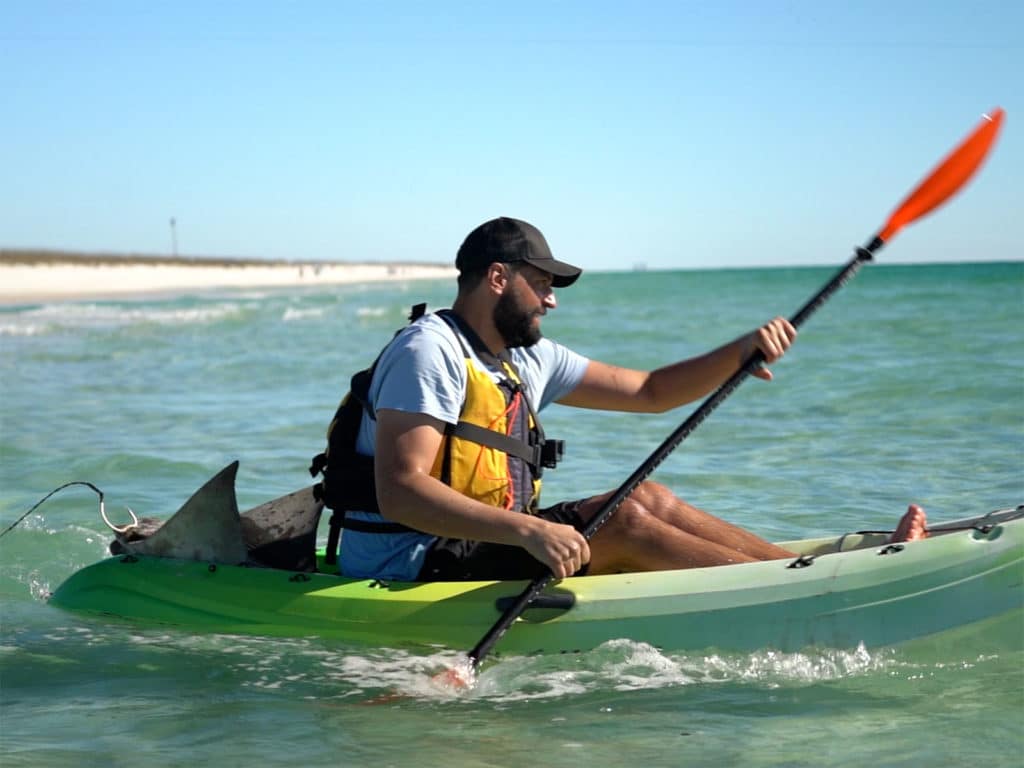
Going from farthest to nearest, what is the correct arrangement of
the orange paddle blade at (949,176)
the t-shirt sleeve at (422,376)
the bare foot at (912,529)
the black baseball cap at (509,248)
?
the orange paddle blade at (949,176)
the bare foot at (912,529)
the black baseball cap at (509,248)
the t-shirt sleeve at (422,376)

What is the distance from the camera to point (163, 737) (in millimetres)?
3217

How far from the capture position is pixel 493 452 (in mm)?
3482

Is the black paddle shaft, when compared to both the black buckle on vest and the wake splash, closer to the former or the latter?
the wake splash

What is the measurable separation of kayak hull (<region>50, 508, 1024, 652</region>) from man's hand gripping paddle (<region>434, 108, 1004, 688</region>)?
3.4 inches

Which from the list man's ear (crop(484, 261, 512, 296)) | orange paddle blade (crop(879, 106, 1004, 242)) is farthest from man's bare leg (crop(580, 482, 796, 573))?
orange paddle blade (crop(879, 106, 1004, 242))

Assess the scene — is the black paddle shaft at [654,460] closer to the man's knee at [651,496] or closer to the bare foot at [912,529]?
the man's knee at [651,496]

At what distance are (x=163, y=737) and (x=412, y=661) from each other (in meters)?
0.75

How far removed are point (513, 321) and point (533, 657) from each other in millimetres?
973

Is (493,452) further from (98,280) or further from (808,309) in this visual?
(98,280)

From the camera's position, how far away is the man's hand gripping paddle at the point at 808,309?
348cm

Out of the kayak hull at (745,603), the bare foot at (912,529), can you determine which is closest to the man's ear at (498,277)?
the kayak hull at (745,603)

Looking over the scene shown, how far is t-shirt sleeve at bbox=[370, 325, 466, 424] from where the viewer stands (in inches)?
130

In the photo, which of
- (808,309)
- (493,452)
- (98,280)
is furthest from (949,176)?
(98,280)

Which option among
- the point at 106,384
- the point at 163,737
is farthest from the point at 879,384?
the point at 163,737
